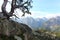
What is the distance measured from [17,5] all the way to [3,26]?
290cm

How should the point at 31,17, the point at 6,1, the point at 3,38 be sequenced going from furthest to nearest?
the point at 31,17
the point at 6,1
the point at 3,38

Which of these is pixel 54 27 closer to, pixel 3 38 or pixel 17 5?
pixel 17 5

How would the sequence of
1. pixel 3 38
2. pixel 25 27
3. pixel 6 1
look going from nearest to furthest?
pixel 3 38 < pixel 25 27 < pixel 6 1

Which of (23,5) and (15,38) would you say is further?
(23,5)

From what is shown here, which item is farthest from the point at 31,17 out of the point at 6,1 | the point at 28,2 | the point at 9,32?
the point at 9,32

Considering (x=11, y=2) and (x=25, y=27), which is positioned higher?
(x=11, y=2)

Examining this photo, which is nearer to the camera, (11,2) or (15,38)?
(15,38)

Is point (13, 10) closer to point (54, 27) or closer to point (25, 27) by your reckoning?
point (25, 27)

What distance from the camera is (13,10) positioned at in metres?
13.2

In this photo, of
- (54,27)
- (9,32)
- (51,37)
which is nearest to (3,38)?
(9,32)

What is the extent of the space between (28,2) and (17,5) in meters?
0.74

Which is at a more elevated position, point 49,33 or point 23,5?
point 23,5

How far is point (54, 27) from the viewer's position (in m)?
14.7

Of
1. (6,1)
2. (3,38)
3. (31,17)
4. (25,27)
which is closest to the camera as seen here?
(3,38)
